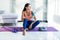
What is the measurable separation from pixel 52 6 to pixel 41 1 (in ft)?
0.42

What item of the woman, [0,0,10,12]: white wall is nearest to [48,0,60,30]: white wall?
the woman

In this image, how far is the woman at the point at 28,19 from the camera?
1062mm

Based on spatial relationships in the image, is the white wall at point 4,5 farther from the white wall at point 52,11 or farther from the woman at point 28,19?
the white wall at point 52,11

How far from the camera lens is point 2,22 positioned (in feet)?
3.96

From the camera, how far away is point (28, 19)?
3.51 feet

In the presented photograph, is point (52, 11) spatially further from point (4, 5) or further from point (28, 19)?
point (4, 5)

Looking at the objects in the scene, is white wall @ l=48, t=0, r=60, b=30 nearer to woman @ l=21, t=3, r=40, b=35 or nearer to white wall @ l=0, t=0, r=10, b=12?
woman @ l=21, t=3, r=40, b=35

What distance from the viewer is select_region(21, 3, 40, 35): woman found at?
1062 millimetres

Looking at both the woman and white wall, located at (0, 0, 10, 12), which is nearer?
the woman

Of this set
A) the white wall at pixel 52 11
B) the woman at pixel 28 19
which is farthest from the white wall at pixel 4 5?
the white wall at pixel 52 11

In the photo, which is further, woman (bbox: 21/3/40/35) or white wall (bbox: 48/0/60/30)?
white wall (bbox: 48/0/60/30)

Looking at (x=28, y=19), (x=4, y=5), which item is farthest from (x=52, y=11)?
(x=4, y=5)

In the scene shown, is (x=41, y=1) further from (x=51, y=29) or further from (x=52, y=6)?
(x=51, y=29)

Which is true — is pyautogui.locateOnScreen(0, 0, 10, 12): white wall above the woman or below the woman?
above
